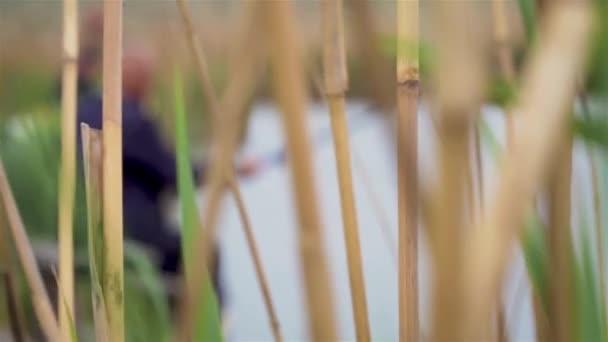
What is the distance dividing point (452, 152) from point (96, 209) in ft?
0.51

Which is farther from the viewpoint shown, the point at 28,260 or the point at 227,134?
the point at 28,260

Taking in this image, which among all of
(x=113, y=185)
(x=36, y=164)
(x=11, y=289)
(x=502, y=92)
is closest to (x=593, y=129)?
(x=502, y=92)

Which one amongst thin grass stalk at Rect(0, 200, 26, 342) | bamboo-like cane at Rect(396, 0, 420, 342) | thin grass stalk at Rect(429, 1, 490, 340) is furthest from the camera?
thin grass stalk at Rect(0, 200, 26, 342)

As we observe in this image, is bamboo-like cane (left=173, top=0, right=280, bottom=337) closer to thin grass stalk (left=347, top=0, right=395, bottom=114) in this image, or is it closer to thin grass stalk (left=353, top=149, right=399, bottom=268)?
thin grass stalk (left=347, top=0, right=395, bottom=114)

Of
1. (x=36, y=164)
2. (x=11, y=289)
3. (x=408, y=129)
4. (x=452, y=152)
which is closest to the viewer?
(x=452, y=152)

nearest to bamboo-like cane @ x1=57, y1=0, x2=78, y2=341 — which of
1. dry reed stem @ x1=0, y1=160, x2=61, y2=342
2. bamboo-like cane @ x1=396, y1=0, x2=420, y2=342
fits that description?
dry reed stem @ x1=0, y1=160, x2=61, y2=342

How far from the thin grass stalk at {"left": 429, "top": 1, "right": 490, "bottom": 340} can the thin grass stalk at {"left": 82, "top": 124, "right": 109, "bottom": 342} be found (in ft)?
0.46

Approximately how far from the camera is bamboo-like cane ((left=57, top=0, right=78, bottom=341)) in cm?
30

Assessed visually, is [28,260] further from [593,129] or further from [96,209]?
[593,129]

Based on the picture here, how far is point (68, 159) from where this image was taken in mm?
300

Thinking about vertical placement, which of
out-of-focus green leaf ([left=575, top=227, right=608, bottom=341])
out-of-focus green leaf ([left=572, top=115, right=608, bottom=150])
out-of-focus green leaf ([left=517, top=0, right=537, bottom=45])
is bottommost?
out-of-focus green leaf ([left=575, top=227, right=608, bottom=341])

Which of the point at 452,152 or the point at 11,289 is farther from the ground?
the point at 452,152

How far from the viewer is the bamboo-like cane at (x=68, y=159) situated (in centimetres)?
30

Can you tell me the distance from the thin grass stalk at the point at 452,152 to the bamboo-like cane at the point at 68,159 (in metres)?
0.19
